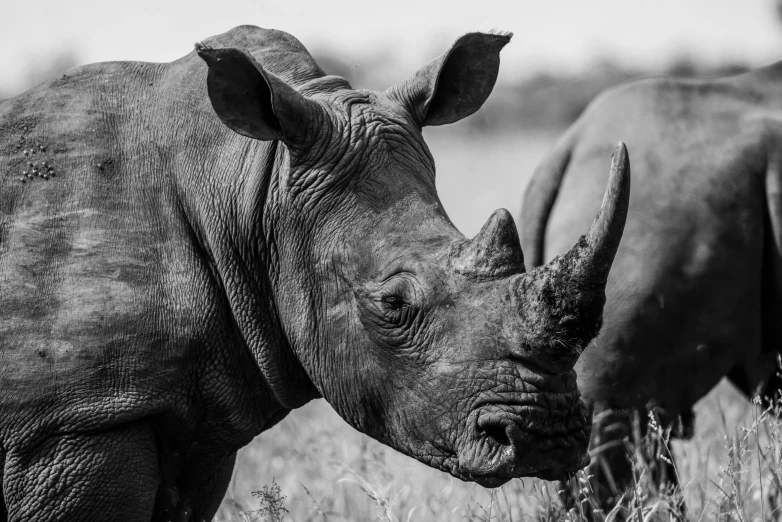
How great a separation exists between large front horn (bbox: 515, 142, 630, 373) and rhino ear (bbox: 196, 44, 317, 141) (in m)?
0.98

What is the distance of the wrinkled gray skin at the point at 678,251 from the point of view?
513 centimetres

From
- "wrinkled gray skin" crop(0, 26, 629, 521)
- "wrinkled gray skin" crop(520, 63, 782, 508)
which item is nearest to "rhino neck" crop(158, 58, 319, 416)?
"wrinkled gray skin" crop(0, 26, 629, 521)

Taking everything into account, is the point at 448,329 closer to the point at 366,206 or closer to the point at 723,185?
the point at 366,206

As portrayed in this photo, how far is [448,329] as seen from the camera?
3.33 meters

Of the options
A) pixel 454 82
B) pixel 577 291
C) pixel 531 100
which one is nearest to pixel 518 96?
pixel 531 100

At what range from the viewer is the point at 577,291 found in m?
3.17

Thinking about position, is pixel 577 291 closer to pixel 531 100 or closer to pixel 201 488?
pixel 201 488

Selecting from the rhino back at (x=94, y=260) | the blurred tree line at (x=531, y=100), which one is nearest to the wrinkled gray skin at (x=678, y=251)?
the rhino back at (x=94, y=260)

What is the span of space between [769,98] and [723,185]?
2.52 ft

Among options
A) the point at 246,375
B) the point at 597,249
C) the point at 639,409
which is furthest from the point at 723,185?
the point at 246,375

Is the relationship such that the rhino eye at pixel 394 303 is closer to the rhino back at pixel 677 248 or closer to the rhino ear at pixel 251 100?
the rhino ear at pixel 251 100

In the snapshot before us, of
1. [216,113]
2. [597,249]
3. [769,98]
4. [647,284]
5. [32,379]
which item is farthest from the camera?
[769,98]

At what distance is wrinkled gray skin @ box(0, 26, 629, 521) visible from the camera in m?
3.25

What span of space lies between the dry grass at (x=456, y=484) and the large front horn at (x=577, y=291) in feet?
3.15
